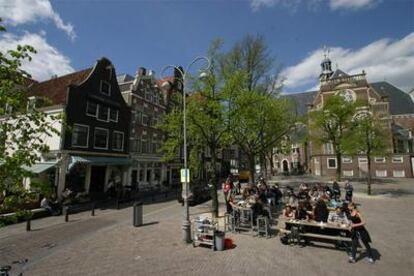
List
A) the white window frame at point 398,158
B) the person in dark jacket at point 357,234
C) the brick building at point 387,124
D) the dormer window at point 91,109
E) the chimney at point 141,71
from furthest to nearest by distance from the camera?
1. the brick building at point 387,124
2. the white window frame at point 398,158
3. the chimney at point 141,71
4. the dormer window at point 91,109
5. the person in dark jacket at point 357,234

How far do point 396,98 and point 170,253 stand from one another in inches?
2269

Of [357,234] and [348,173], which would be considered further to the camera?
[348,173]

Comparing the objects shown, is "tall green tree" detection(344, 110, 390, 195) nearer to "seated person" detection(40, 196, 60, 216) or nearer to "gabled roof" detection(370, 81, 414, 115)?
"seated person" detection(40, 196, 60, 216)

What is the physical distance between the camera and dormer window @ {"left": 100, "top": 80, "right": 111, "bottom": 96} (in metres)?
25.6

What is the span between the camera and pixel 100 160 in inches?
923

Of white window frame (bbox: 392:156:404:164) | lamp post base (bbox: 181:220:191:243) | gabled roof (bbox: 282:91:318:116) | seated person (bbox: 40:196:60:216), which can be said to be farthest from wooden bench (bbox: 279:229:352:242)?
gabled roof (bbox: 282:91:318:116)

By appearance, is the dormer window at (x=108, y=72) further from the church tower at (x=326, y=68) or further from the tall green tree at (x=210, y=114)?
the church tower at (x=326, y=68)

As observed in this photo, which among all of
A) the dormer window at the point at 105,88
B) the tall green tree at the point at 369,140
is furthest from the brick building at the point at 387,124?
the dormer window at the point at 105,88

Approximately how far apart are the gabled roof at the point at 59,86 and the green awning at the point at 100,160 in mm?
5081

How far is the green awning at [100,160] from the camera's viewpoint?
21344 millimetres

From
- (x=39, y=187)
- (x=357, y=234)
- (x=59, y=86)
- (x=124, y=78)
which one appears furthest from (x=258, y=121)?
(x=124, y=78)

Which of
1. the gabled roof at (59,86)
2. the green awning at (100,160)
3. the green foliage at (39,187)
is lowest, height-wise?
the green foliage at (39,187)

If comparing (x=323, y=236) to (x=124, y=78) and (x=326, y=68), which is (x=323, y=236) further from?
(x=326, y=68)

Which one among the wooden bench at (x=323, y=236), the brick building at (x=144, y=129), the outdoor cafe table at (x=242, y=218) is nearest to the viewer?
the wooden bench at (x=323, y=236)
